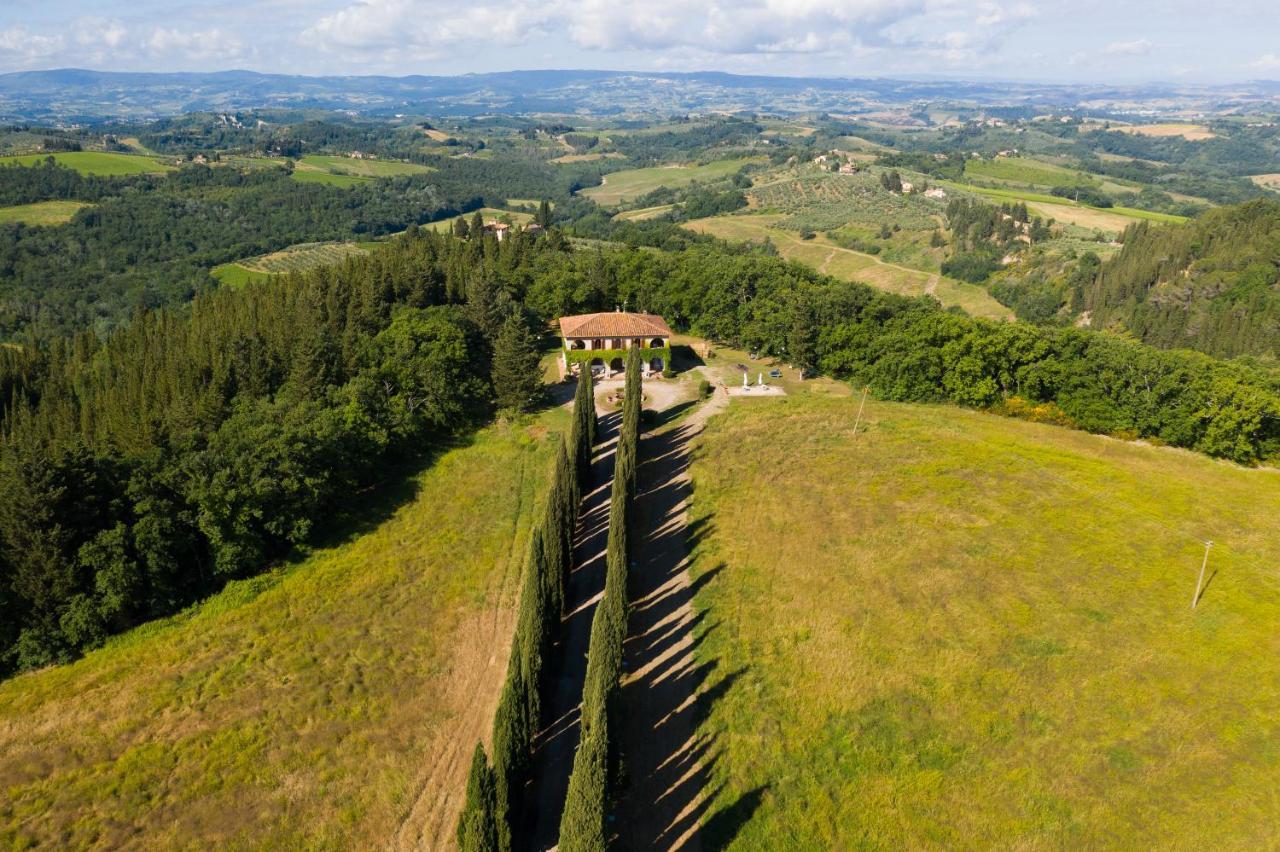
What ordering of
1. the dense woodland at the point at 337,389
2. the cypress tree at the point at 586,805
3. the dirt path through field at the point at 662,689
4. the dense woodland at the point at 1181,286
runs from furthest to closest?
the dense woodland at the point at 1181,286 → the dense woodland at the point at 337,389 → the dirt path through field at the point at 662,689 → the cypress tree at the point at 586,805

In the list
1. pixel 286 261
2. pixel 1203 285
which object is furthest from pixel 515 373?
pixel 286 261

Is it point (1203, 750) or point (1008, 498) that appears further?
point (1008, 498)

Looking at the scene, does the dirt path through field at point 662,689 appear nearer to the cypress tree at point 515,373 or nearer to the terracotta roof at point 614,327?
the cypress tree at point 515,373

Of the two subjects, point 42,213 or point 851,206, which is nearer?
point 42,213

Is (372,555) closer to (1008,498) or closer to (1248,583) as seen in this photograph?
(1008,498)

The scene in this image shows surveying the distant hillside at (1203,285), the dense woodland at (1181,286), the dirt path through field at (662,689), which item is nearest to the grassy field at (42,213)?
the dirt path through field at (662,689)

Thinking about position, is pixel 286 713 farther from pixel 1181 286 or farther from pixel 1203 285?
pixel 1181 286

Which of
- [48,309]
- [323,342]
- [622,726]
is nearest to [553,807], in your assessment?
[622,726]
